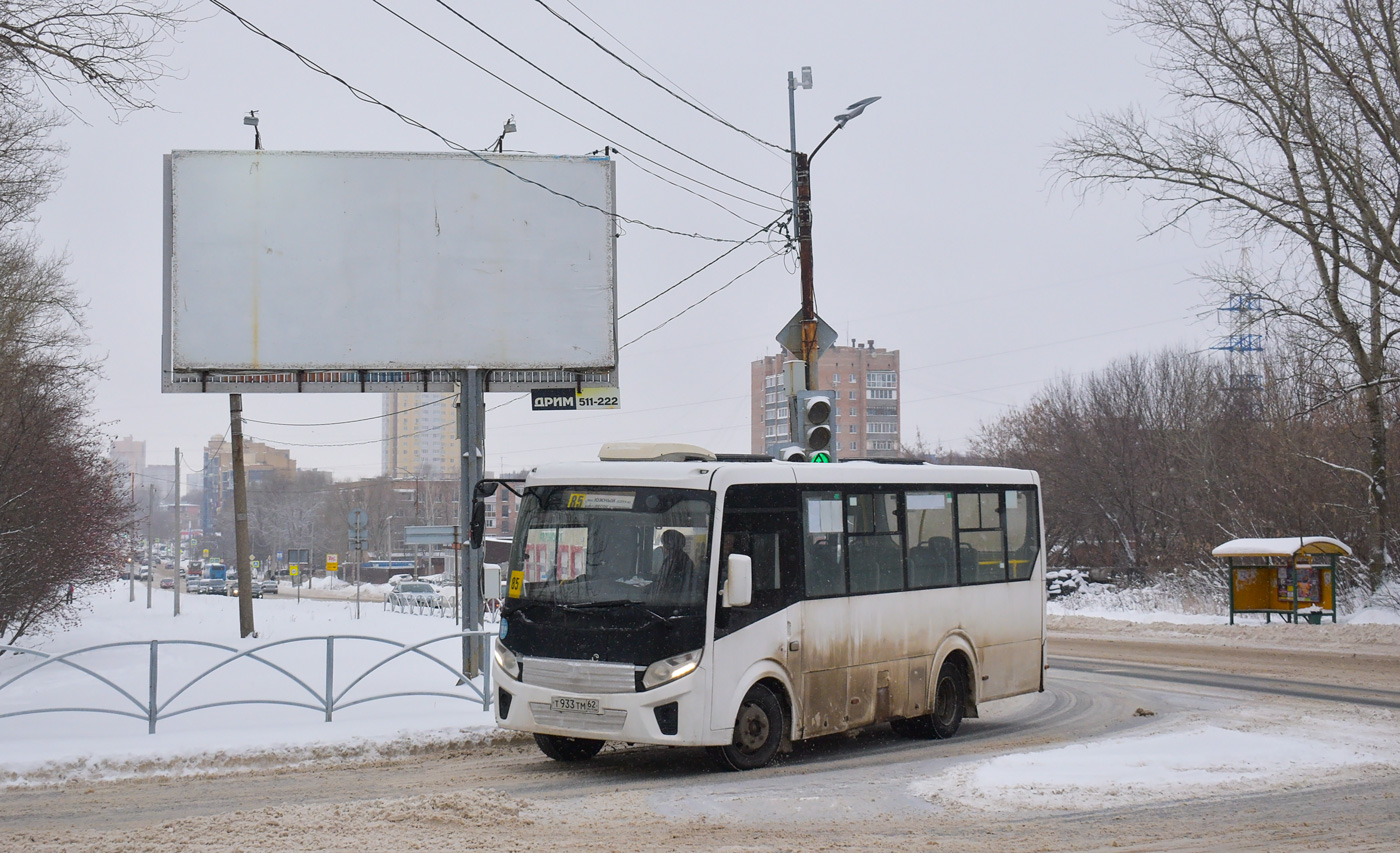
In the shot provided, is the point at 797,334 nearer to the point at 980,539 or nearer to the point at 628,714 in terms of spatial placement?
the point at 980,539

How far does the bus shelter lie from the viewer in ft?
79.3

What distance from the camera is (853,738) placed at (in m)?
12.4

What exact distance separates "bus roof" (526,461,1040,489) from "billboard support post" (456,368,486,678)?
5872 mm

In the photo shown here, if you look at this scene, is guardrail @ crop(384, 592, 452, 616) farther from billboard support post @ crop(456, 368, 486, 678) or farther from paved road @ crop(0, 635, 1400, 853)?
paved road @ crop(0, 635, 1400, 853)

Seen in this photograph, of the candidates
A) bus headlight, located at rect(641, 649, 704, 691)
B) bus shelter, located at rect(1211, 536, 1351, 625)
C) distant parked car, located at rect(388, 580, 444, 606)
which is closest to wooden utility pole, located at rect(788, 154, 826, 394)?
bus headlight, located at rect(641, 649, 704, 691)

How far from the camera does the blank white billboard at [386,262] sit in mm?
17688

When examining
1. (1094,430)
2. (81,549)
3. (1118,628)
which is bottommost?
(1118,628)

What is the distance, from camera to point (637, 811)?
8.27 metres

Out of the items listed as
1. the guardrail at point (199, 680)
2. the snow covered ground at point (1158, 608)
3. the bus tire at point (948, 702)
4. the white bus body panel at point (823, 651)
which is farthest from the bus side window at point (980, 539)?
the snow covered ground at point (1158, 608)

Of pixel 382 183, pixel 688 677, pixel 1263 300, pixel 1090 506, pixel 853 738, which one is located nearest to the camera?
pixel 688 677

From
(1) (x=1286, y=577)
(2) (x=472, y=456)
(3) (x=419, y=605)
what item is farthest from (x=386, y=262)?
(3) (x=419, y=605)

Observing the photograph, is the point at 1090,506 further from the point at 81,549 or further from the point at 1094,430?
the point at 81,549

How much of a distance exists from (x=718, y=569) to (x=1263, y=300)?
19.6 metres

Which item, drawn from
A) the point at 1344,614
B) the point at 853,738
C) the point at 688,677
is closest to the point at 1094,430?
the point at 1344,614
